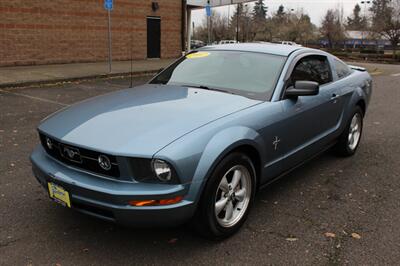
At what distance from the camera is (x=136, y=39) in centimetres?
1952

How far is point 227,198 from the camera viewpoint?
3.24 metres

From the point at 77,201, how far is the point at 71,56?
15256mm

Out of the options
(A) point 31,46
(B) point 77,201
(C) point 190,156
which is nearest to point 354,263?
(C) point 190,156

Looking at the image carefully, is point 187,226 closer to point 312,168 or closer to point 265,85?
point 265,85

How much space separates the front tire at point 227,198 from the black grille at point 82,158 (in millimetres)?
679

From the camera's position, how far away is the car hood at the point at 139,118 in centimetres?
284

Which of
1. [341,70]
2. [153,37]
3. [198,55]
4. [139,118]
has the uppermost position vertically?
[153,37]

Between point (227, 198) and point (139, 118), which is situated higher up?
point (139, 118)

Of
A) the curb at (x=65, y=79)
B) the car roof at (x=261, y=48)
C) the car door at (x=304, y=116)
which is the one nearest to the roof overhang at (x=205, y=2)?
the curb at (x=65, y=79)

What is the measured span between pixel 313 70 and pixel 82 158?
2.86 m

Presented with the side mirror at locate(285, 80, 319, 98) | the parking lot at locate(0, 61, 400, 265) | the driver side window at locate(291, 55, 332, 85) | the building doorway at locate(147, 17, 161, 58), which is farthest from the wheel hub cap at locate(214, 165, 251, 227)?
the building doorway at locate(147, 17, 161, 58)

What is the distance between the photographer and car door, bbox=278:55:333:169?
3824mm

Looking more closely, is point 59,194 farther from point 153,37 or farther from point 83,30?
point 153,37

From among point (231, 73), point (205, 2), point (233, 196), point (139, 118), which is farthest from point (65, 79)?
point (205, 2)
